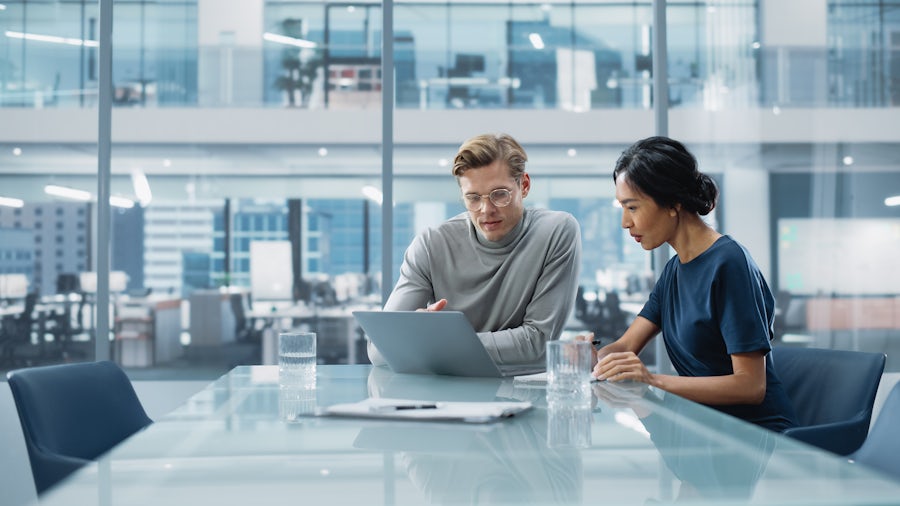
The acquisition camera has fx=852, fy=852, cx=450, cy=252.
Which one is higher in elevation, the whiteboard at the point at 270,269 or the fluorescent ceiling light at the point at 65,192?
the fluorescent ceiling light at the point at 65,192

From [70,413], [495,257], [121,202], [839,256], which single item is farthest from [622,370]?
[121,202]

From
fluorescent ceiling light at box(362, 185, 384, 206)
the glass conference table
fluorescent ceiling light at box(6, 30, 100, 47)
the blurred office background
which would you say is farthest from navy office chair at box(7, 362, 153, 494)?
fluorescent ceiling light at box(6, 30, 100, 47)

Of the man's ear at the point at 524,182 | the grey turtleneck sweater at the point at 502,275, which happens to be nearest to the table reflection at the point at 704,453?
the grey turtleneck sweater at the point at 502,275

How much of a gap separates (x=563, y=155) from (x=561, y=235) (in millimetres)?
1830

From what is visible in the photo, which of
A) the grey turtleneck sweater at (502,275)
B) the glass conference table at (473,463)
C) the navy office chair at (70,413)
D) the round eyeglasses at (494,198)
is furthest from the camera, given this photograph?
the round eyeglasses at (494,198)

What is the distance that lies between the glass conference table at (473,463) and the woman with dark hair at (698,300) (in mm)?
457

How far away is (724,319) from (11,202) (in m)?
3.28

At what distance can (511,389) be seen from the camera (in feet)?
6.46

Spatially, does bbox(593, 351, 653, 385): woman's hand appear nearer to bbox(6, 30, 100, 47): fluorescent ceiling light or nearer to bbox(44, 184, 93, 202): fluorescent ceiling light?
bbox(44, 184, 93, 202): fluorescent ceiling light

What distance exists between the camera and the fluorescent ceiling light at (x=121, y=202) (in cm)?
391

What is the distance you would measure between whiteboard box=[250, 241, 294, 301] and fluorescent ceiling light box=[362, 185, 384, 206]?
47 cm

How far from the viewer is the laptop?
6.55 ft

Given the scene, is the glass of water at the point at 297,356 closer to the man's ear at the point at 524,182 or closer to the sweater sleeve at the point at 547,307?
the sweater sleeve at the point at 547,307

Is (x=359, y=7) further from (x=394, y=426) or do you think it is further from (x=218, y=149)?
(x=394, y=426)
